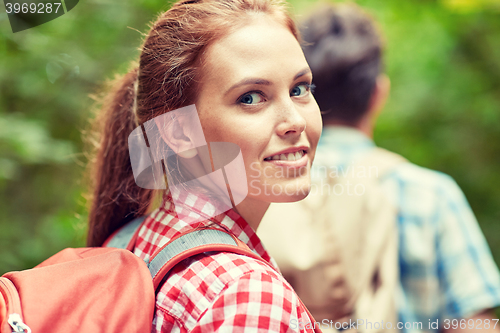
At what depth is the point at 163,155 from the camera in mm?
1000

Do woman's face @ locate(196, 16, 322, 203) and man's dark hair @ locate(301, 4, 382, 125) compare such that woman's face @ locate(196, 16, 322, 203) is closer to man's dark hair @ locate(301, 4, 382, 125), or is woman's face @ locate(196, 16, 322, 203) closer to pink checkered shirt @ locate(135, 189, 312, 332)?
pink checkered shirt @ locate(135, 189, 312, 332)

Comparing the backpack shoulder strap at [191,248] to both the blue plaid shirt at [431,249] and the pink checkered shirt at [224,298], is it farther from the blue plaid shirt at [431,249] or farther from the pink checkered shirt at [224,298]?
the blue plaid shirt at [431,249]

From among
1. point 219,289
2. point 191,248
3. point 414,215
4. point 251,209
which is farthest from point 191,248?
point 414,215

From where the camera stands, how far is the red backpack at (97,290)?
75 centimetres

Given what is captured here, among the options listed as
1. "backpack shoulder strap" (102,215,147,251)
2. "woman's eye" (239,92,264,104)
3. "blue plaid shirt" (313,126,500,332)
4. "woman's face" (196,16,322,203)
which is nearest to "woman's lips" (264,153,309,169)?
"woman's face" (196,16,322,203)

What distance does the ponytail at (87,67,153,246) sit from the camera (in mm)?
1157

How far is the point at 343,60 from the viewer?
1652 millimetres

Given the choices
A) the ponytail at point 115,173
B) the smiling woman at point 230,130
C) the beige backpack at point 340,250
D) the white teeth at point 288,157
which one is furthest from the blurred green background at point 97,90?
the beige backpack at point 340,250

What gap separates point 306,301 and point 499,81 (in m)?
2.87

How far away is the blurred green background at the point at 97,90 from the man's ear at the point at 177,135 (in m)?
0.48

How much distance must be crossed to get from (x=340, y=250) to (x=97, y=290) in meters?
0.85

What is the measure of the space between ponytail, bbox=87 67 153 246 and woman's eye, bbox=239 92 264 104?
0.40 m

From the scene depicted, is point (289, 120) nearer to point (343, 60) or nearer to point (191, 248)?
point (191, 248)

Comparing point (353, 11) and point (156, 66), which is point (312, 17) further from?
point (156, 66)
